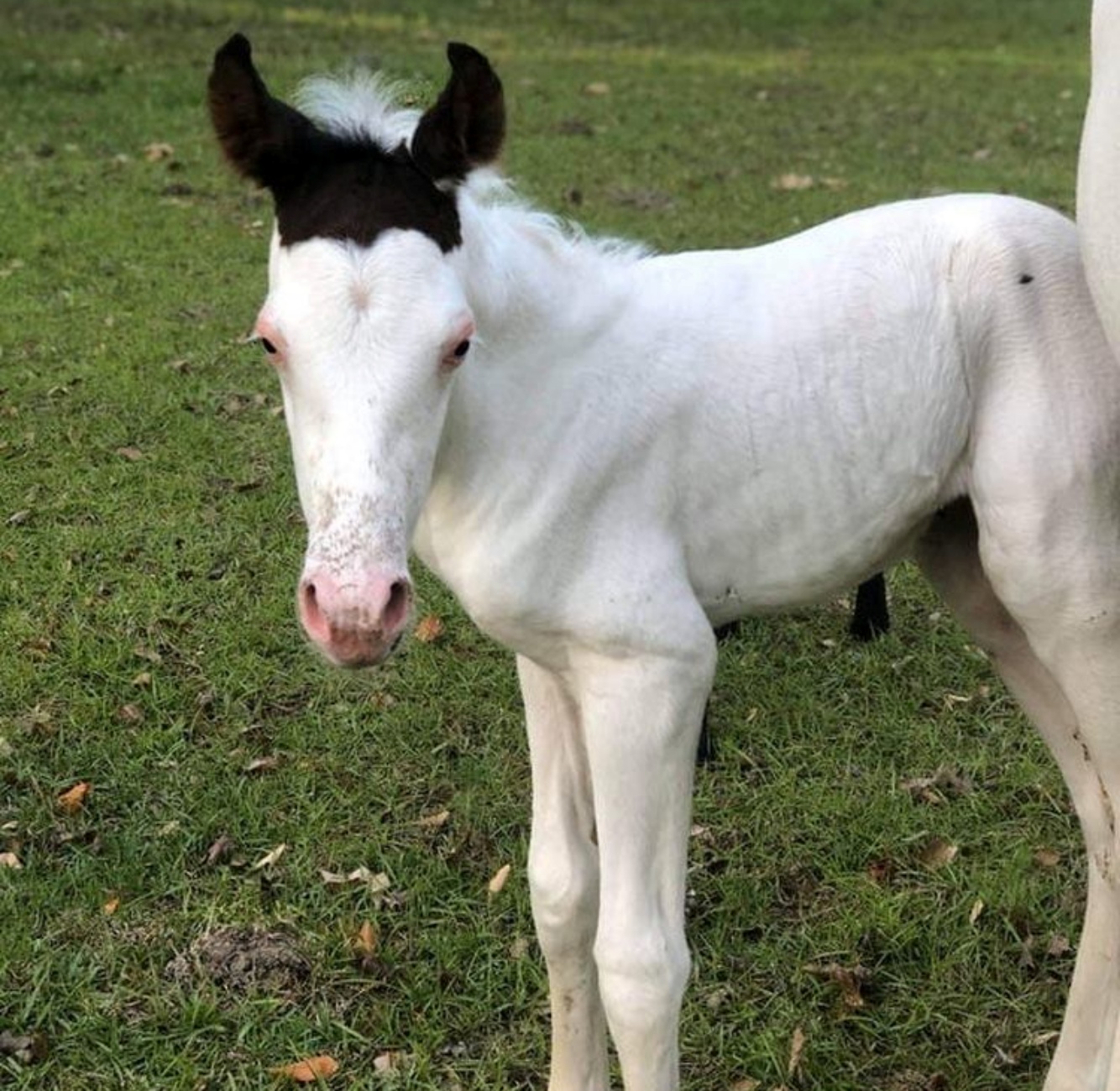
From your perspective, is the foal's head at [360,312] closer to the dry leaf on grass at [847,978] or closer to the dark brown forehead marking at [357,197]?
the dark brown forehead marking at [357,197]

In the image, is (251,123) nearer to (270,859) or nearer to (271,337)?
(271,337)

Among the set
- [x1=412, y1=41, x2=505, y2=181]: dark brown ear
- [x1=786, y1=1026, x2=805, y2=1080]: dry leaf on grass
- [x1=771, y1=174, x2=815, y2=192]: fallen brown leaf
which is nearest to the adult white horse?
[x1=412, y1=41, x2=505, y2=181]: dark brown ear

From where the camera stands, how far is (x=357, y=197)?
6.55 feet

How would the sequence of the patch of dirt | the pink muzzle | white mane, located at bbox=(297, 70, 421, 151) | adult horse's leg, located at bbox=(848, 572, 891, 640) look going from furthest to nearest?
adult horse's leg, located at bbox=(848, 572, 891, 640) → the patch of dirt → white mane, located at bbox=(297, 70, 421, 151) → the pink muzzle

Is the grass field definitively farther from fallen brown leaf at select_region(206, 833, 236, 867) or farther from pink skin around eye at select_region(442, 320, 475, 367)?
pink skin around eye at select_region(442, 320, 475, 367)

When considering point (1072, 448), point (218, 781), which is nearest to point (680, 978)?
point (1072, 448)

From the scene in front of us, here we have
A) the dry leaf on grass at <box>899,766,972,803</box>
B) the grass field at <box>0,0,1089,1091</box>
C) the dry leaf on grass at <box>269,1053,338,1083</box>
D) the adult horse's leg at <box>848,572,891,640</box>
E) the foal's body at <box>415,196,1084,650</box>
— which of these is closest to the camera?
the foal's body at <box>415,196,1084,650</box>

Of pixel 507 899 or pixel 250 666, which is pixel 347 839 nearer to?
pixel 507 899

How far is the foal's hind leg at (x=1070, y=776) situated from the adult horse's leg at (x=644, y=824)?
25.4 inches

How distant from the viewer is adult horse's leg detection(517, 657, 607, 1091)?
260cm

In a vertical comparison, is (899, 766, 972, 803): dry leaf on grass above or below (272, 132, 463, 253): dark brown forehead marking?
below

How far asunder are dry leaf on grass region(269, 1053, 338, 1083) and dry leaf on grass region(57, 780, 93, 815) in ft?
3.43

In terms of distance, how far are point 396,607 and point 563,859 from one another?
3.00 feet

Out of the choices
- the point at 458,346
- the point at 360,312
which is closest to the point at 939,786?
the point at 458,346
